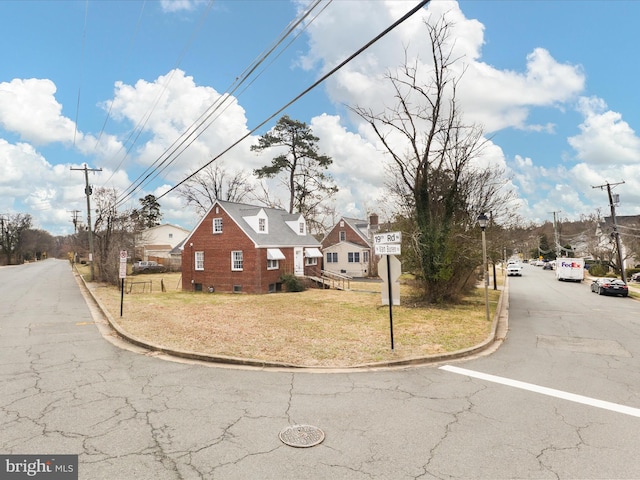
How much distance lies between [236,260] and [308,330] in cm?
1585

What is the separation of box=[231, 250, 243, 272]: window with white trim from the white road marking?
19.9 metres

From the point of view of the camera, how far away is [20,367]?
7.96 metres

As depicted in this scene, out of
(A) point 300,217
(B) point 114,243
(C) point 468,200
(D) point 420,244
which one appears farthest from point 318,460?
(B) point 114,243

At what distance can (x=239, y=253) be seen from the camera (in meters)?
26.2

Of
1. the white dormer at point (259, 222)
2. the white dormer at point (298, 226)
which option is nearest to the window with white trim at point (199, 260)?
the white dormer at point (259, 222)

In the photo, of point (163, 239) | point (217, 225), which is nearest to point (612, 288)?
point (217, 225)

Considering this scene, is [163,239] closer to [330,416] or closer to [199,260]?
[199,260]

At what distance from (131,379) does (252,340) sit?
351 centimetres

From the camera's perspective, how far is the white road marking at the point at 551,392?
19.3 ft

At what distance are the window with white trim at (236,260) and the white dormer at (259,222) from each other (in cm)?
212

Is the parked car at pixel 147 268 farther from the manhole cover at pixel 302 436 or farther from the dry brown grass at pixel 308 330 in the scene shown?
the manhole cover at pixel 302 436

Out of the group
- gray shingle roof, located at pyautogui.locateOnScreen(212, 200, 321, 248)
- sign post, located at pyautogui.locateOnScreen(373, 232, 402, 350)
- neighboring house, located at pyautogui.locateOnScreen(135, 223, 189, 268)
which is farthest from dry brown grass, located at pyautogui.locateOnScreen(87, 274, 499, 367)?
neighboring house, located at pyautogui.locateOnScreen(135, 223, 189, 268)

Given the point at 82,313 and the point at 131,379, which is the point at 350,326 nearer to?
the point at 131,379

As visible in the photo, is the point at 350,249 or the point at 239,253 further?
the point at 350,249
